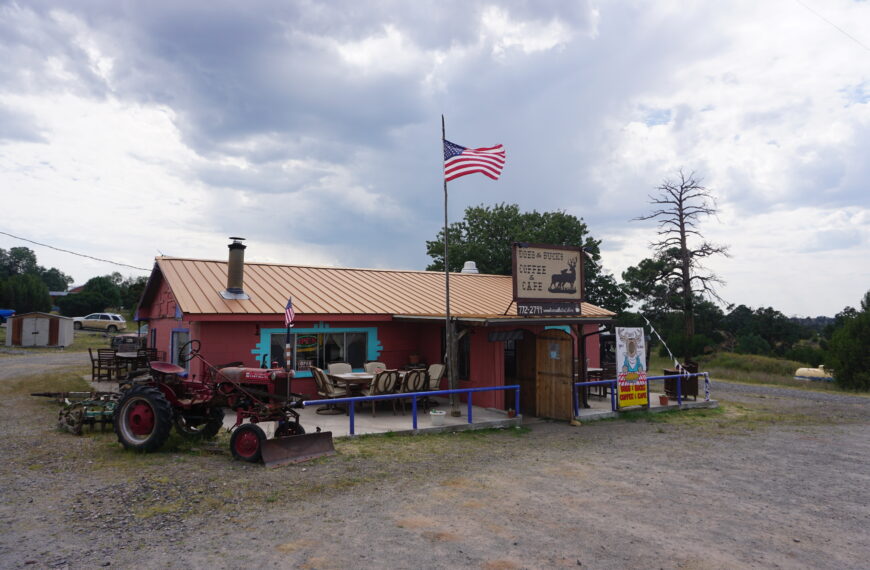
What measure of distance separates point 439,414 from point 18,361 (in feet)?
73.6

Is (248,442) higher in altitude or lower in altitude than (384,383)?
lower

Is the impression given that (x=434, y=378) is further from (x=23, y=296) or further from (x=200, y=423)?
(x=23, y=296)

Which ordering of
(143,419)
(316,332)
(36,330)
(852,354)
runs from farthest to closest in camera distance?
(36,330) < (852,354) < (316,332) < (143,419)

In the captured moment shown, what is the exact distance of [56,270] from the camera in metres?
101

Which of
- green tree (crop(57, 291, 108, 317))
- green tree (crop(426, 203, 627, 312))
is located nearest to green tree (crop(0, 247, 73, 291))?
green tree (crop(57, 291, 108, 317))

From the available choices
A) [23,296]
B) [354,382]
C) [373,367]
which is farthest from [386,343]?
[23,296]

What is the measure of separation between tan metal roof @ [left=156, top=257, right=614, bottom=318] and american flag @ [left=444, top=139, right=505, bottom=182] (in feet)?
9.78

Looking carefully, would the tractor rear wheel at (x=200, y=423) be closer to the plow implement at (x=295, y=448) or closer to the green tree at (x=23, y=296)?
the plow implement at (x=295, y=448)

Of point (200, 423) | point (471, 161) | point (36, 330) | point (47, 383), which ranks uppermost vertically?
point (471, 161)

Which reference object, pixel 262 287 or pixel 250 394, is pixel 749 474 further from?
pixel 262 287

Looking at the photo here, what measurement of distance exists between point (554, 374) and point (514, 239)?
86.2 feet

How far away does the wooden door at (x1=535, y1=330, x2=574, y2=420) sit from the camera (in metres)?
11.8

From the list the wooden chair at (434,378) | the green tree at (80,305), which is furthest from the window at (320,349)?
the green tree at (80,305)

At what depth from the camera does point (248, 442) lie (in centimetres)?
757
